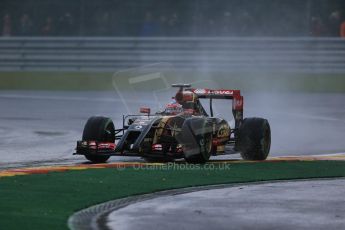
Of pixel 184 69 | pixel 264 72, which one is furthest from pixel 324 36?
pixel 184 69

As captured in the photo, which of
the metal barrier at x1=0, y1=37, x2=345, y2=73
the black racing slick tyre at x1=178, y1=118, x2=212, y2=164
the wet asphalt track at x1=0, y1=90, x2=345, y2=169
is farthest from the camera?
the metal barrier at x1=0, y1=37, x2=345, y2=73

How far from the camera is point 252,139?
49.0 ft

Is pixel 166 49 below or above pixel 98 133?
above

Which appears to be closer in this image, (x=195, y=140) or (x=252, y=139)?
(x=195, y=140)

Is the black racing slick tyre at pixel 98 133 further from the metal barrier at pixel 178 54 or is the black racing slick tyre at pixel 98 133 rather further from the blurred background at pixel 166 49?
the metal barrier at pixel 178 54

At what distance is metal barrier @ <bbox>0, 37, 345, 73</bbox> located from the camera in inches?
1216

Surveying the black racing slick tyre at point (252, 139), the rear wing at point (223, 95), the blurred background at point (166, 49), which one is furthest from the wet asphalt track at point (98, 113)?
the black racing slick tyre at point (252, 139)

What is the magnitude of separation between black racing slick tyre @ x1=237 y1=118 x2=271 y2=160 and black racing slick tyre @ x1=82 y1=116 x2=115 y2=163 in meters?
1.92

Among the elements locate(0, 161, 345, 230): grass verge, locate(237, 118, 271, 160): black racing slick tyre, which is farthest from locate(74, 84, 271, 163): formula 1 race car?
locate(0, 161, 345, 230): grass verge

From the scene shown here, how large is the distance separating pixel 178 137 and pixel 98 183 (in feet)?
8.53

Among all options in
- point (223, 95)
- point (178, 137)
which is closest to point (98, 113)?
point (223, 95)

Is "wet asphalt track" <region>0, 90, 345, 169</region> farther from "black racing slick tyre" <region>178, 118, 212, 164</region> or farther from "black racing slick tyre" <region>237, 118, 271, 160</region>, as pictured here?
"black racing slick tyre" <region>237, 118, 271, 160</region>

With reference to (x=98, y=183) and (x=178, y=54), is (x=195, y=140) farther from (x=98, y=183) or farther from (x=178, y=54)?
(x=178, y=54)

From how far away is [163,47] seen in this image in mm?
32156
